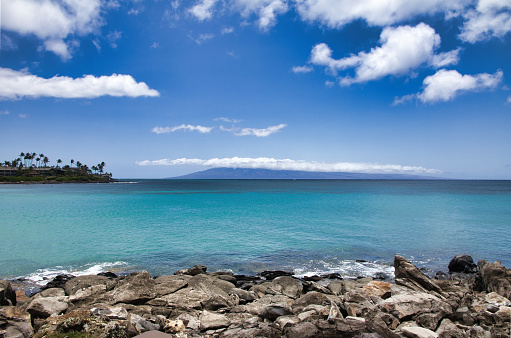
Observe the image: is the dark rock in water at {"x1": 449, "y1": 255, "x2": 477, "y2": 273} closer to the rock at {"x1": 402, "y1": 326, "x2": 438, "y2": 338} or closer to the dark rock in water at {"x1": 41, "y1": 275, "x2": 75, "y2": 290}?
the rock at {"x1": 402, "y1": 326, "x2": 438, "y2": 338}

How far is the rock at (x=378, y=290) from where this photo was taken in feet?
37.8

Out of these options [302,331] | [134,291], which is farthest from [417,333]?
[134,291]

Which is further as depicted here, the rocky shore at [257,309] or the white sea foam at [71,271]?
the white sea foam at [71,271]

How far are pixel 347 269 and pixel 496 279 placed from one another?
706 centimetres

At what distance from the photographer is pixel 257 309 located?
10453 mm

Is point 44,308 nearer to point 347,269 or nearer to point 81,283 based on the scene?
point 81,283

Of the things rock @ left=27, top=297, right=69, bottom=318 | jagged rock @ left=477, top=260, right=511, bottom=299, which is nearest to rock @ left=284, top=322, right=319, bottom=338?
rock @ left=27, top=297, right=69, bottom=318

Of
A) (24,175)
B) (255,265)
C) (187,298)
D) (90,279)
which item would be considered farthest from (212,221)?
(24,175)

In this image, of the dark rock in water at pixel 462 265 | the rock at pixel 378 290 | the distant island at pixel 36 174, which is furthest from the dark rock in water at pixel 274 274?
the distant island at pixel 36 174

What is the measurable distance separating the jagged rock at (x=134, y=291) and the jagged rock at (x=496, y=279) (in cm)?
1461

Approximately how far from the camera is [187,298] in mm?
11430

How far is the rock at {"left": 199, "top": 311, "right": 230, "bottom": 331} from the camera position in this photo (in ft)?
28.5

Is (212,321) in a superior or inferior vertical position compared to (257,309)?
superior

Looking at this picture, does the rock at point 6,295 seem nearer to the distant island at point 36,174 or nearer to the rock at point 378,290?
the rock at point 378,290
